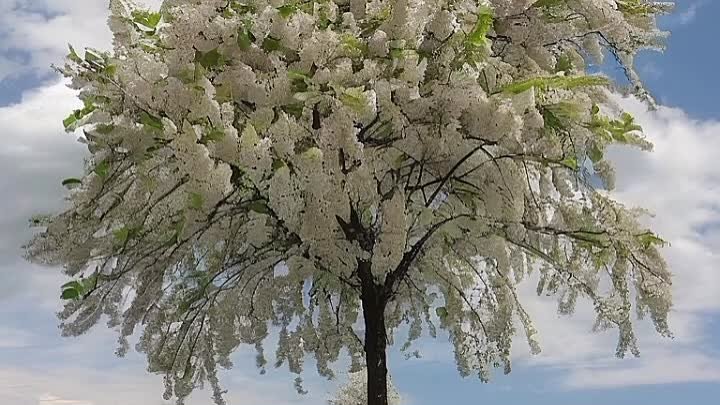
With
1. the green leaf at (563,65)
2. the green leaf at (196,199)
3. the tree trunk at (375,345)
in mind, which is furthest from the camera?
the green leaf at (563,65)

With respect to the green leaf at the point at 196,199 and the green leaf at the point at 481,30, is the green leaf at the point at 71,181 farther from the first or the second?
the green leaf at the point at 481,30

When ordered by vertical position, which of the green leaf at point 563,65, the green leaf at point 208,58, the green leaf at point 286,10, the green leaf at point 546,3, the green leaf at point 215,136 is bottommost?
the green leaf at point 215,136

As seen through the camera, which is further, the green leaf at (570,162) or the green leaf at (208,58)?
the green leaf at (570,162)

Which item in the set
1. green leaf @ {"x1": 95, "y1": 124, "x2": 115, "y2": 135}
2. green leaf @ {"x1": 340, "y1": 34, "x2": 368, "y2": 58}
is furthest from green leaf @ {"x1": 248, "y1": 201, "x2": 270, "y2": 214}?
green leaf @ {"x1": 340, "y1": 34, "x2": 368, "y2": 58}

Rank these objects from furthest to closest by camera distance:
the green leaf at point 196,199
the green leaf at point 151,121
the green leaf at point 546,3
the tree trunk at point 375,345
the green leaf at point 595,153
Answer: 1. the tree trunk at point 375,345
2. the green leaf at point 595,153
3. the green leaf at point 546,3
4. the green leaf at point 151,121
5. the green leaf at point 196,199

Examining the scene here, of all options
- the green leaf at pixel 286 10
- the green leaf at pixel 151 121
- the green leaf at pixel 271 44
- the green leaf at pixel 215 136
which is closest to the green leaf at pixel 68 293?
the green leaf at pixel 151 121

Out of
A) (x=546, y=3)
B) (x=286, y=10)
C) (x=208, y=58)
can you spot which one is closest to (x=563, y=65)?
(x=546, y=3)

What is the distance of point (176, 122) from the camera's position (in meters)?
6.78

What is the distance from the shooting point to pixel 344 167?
6785mm

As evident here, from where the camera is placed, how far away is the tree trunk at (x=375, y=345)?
889 cm

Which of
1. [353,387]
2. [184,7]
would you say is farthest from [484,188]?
[353,387]

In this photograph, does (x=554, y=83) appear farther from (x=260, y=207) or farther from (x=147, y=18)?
(x=147, y=18)

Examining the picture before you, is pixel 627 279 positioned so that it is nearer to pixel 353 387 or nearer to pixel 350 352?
pixel 350 352

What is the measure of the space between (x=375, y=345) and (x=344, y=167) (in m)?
2.77
